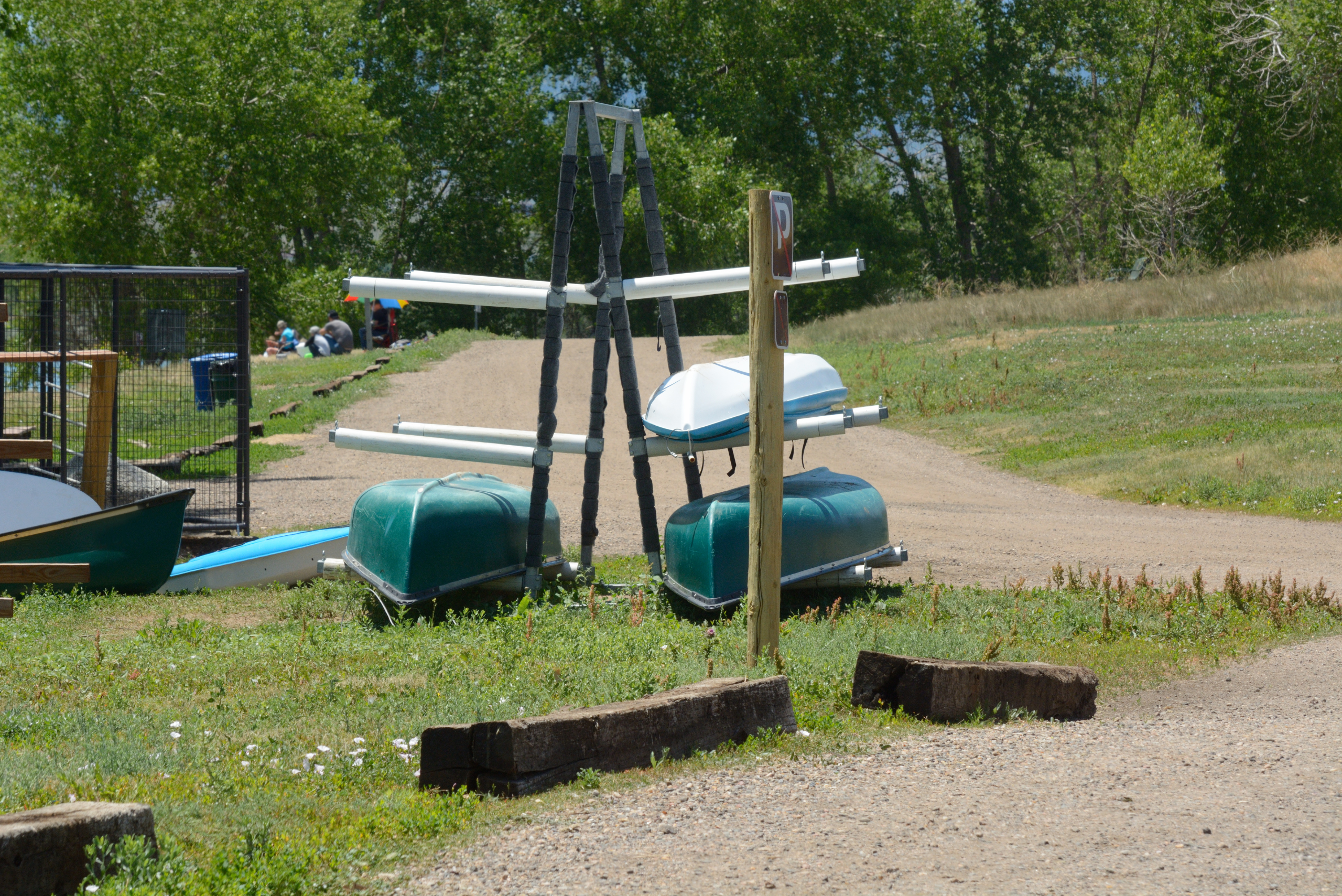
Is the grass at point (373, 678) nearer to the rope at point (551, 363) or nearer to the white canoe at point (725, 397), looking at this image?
the rope at point (551, 363)

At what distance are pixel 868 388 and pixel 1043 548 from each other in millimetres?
11325

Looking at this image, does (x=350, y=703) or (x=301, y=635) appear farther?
(x=301, y=635)

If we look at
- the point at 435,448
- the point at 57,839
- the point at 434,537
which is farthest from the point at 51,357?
the point at 57,839

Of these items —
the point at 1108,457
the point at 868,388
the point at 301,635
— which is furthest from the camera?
the point at 868,388

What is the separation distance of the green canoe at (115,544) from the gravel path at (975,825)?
18.1 feet

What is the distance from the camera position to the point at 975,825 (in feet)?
13.4

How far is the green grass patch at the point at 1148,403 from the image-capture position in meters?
13.7

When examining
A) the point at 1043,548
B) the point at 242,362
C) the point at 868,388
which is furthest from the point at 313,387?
the point at 1043,548

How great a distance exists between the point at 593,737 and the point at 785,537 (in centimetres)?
343

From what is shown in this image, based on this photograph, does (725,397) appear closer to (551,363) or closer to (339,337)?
(551,363)

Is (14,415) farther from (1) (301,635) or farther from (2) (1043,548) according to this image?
(2) (1043,548)

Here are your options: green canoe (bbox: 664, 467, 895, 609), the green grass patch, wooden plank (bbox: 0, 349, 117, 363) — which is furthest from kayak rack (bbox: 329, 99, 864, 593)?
the green grass patch

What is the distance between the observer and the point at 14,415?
622 inches

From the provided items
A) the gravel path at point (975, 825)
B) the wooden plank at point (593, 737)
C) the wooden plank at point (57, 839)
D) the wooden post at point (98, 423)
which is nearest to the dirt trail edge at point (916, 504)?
the wooden post at point (98, 423)
